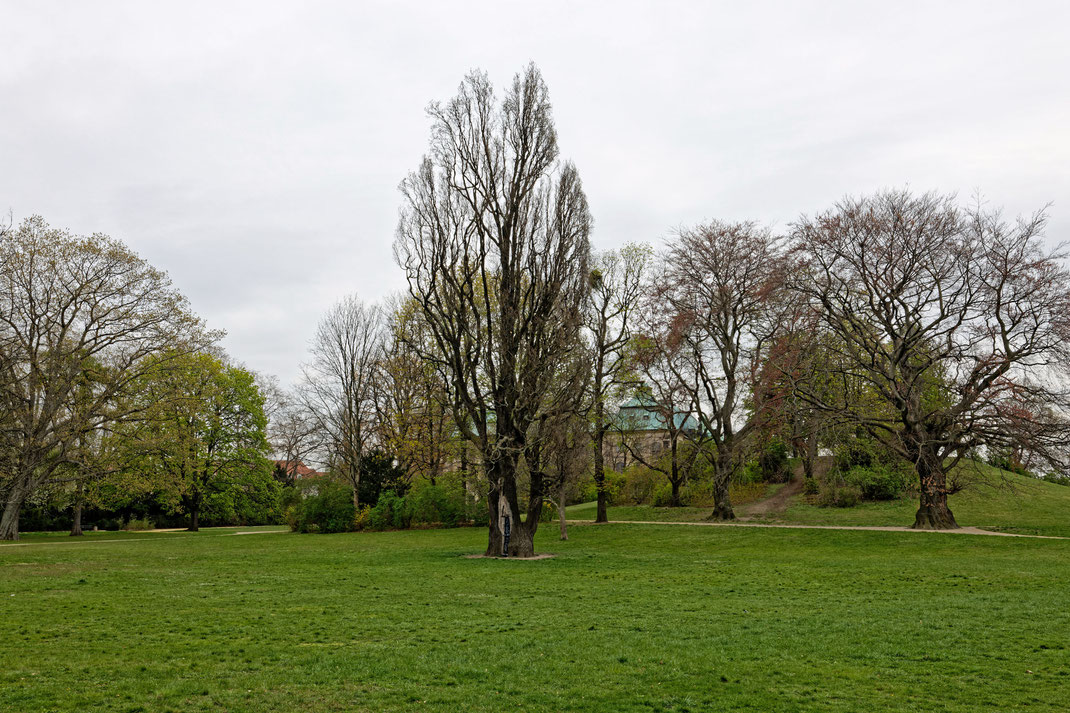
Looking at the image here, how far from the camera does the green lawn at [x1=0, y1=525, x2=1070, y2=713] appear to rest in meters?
6.61

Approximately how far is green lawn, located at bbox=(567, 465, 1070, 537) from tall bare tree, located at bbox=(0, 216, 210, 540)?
2551 centimetres

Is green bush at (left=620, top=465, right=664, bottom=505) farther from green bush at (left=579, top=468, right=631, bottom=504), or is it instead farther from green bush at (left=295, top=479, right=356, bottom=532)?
green bush at (left=295, top=479, right=356, bottom=532)

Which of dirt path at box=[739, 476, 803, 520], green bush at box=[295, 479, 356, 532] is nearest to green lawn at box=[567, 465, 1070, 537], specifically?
dirt path at box=[739, 476, 803, 520]

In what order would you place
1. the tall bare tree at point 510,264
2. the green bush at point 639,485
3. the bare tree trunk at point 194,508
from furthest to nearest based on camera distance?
the green bush at point 639,485 → the bare tree trunk at point 194,508 → the tall bare tree at point 510,264

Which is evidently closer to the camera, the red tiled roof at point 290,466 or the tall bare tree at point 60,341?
the tall bare tree at point 60,341

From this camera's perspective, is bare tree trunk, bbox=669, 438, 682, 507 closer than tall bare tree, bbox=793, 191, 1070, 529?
No

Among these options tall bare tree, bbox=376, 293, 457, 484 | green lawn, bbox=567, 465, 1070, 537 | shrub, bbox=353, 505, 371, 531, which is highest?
tall bare tree, bbox=376, 293, 457, 484

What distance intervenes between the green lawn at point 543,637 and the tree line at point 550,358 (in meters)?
6.92

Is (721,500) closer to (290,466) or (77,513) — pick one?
(77,513)

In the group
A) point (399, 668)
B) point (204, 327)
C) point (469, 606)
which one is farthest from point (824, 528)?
point (204, 327)

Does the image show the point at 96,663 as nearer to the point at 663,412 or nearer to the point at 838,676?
the point at 838,676

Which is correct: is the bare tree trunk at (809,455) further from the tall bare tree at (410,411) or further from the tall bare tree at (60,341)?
the tall bare tree at (60,341)

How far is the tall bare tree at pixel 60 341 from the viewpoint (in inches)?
1169

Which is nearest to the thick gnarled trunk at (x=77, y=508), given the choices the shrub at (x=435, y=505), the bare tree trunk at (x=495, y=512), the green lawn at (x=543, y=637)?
the shrub at (x=435, y=505)
